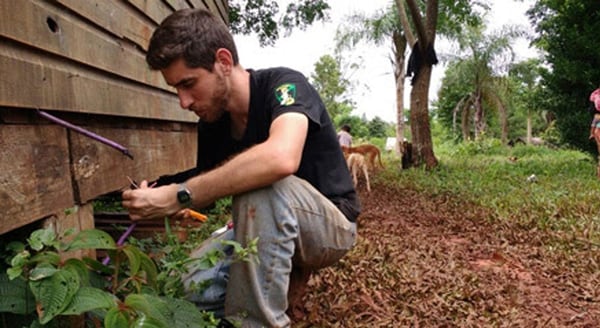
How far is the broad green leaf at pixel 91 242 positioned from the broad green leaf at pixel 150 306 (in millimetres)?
186

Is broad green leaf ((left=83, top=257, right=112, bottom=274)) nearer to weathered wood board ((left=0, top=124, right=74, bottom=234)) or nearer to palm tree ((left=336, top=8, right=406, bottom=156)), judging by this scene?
weathered wood board ((left=0, top=124, right=74, bottom=234))

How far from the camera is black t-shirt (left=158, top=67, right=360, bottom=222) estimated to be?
6.39 ft

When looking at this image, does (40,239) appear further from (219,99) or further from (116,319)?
(219,99)

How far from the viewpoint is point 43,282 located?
114 centimetres

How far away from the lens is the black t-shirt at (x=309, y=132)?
195cm

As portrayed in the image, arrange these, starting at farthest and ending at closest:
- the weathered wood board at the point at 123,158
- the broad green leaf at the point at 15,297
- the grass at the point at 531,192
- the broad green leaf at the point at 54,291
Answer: the grass at the point at 531,192 → the weathered wood board at the point at 123,158 → the broad green leaf at the point at 15,297 → the broad green leaf at the point at 54,291

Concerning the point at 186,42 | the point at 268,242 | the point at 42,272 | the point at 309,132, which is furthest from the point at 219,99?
the point at 42,272

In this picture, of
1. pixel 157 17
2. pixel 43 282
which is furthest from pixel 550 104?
pixel 43 282

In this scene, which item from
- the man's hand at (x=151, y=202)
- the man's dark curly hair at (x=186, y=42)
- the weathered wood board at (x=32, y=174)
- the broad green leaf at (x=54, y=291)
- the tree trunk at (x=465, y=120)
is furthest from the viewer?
the tree trunk at (x=465, y=120)

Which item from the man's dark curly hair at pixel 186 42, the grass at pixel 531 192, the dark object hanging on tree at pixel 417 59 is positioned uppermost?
the dark object hanging on tree at pixel 417 59

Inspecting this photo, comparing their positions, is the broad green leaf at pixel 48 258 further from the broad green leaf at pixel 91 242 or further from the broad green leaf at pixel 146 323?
the broad green leaf at pixel 146 323

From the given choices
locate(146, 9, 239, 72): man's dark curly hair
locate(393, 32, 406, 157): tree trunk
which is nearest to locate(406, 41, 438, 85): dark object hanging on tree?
locate(393, 32, 406, 157): tree trunk

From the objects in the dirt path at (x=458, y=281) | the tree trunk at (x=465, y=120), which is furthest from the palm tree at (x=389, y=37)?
the dirt path at (x=458, y=281)

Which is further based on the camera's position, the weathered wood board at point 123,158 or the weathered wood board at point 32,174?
the weathered wood board at point 123,158
